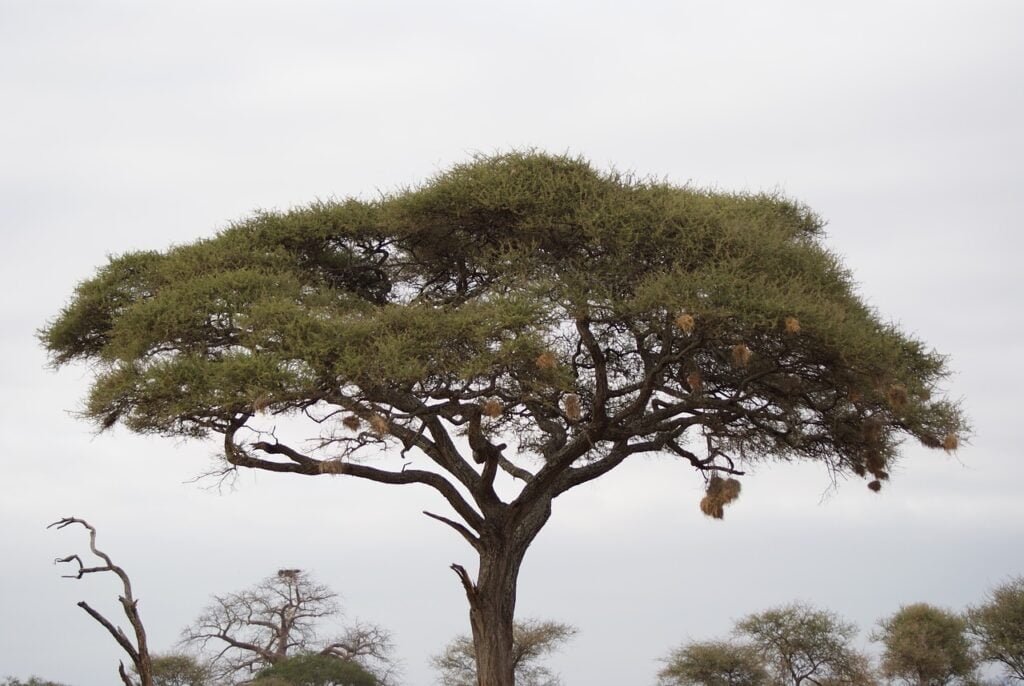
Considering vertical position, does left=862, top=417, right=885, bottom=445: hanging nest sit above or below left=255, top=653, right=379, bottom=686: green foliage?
above

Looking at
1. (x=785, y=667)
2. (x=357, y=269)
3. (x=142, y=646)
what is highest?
(x=357, y=269)

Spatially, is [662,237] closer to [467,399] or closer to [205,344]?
[467,399]

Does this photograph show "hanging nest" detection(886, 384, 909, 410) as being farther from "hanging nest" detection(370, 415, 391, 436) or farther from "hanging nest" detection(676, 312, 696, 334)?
"hanging nest" detection(370, 415, 391, 436)

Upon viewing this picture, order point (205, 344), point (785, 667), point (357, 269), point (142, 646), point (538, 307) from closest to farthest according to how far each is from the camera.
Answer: point (142, 646) < point (538, 307) < point (205, 344) < point (357, 269) < point (785, 667)

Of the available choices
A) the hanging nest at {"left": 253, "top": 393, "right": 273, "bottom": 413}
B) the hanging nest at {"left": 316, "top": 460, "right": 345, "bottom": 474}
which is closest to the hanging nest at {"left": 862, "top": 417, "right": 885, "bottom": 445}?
the hanging nest at {"left": 316, "top": 460, "right": 345, "bottom": 474}

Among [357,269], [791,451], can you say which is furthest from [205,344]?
[791,451]

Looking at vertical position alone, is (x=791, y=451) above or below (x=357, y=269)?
below

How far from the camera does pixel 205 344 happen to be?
73.5ft

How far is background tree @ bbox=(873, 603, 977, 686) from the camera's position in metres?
33.3

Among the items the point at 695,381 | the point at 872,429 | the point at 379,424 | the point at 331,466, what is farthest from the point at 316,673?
the point at 872,429

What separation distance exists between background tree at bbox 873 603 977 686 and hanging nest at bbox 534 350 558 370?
59.2 ft

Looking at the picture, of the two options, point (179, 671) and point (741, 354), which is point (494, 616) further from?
point (179, 671)

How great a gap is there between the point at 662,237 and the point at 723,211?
55.2 inches

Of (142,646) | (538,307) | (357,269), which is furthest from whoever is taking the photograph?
(357,269)
